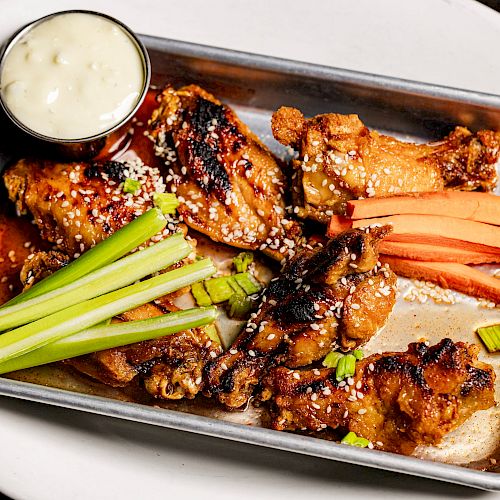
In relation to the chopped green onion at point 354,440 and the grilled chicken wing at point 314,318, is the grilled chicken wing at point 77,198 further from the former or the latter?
the chopped green onion at point 354,440

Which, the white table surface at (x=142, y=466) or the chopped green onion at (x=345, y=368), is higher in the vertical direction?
the chopped green onion at (x=345, y=368)

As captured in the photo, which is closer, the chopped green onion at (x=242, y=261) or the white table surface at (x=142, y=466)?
the white table surface at (x=142, y=466)

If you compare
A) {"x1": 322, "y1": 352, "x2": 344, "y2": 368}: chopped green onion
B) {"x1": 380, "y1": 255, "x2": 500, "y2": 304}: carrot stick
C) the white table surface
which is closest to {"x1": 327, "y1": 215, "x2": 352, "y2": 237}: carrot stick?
{"x1": 380, "y1": 255, "x2": 500, "y2": 304}: carrot stick

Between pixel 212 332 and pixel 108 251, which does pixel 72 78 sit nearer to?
pixel 108 251

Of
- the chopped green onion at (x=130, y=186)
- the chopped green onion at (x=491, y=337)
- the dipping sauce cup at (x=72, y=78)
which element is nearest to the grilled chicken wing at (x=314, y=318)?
the chopped green onion at (x=491, y=337)

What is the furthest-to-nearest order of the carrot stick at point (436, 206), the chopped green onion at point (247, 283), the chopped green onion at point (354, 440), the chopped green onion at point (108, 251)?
1. the chopped green onion at point (247, 283)
2. the carrot stick at point (436, 206)
3. the chopped green onion at point (108, 251)
4. the chopped green onion at point (354, 440)

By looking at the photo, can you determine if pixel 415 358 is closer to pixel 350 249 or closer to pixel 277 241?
pixel 350 249

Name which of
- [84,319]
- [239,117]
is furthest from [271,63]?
[84,319]
